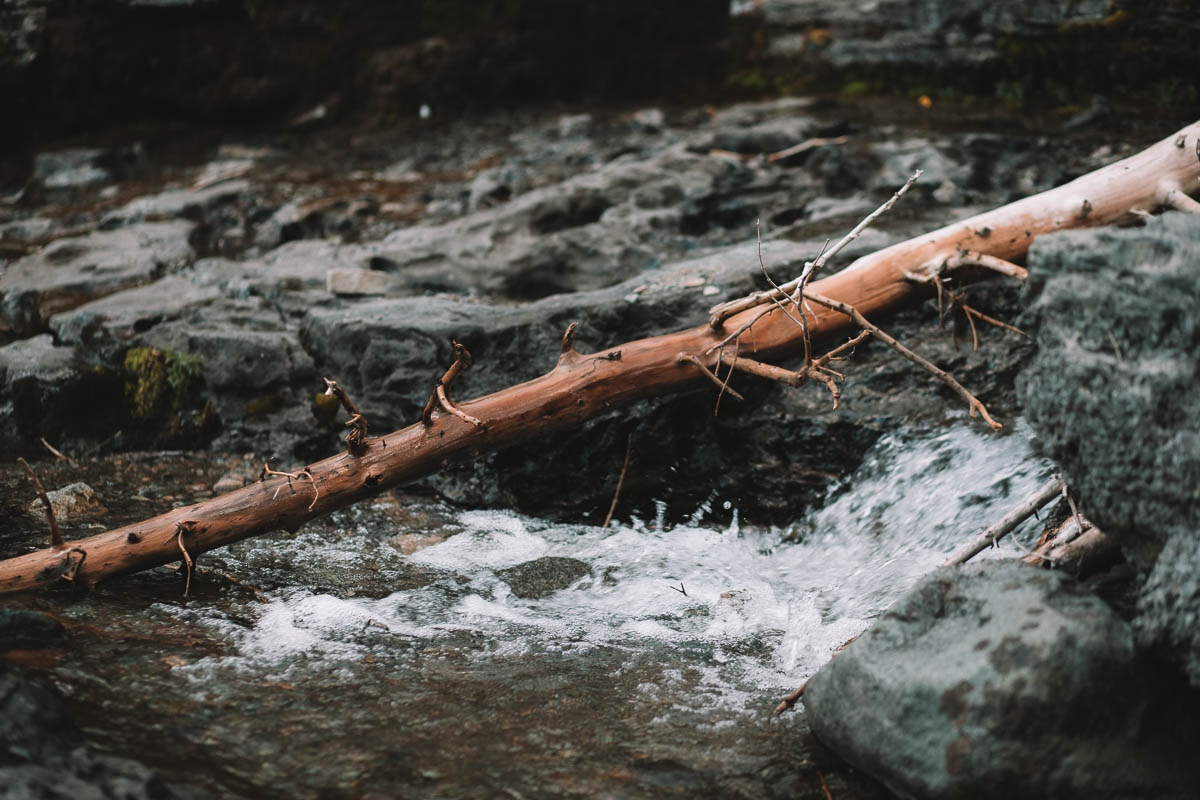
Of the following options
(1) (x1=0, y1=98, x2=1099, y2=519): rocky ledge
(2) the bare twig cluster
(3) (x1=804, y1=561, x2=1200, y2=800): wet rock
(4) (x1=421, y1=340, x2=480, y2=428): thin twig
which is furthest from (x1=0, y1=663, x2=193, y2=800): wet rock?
(1) (x1=0, y1=98, x2=1099, y2=519): rocky ledge

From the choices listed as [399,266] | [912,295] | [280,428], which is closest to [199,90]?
[399,266]

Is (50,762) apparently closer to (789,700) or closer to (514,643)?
(514,643)

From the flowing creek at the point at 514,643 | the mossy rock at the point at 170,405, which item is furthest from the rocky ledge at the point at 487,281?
the flowing creek at the point at 514,643

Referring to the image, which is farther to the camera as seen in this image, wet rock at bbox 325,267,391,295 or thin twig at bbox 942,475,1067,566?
wet rock at bbox 325,267,391,295

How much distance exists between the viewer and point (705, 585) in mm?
4145

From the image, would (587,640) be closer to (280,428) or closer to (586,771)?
(586,771)

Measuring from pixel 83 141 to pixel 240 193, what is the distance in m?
2.85

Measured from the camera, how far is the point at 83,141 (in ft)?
33.2

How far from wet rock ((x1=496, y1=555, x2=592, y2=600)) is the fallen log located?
69 cm

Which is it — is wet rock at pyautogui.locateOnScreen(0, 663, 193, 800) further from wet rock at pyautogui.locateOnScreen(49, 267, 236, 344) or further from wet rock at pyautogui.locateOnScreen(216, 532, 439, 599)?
wet rock at pyautogui.locateOnScreen(49, 267, 236, 344)

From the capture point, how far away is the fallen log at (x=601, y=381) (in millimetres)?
3689

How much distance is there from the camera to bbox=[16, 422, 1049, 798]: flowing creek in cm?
257

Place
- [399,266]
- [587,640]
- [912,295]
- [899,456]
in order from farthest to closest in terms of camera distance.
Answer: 1. [399,266]
2. [899,456]
3. [912,295]
4. [587,640]

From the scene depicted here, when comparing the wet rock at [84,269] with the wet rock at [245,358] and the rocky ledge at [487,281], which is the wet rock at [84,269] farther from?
the wet rock at [245,358]
